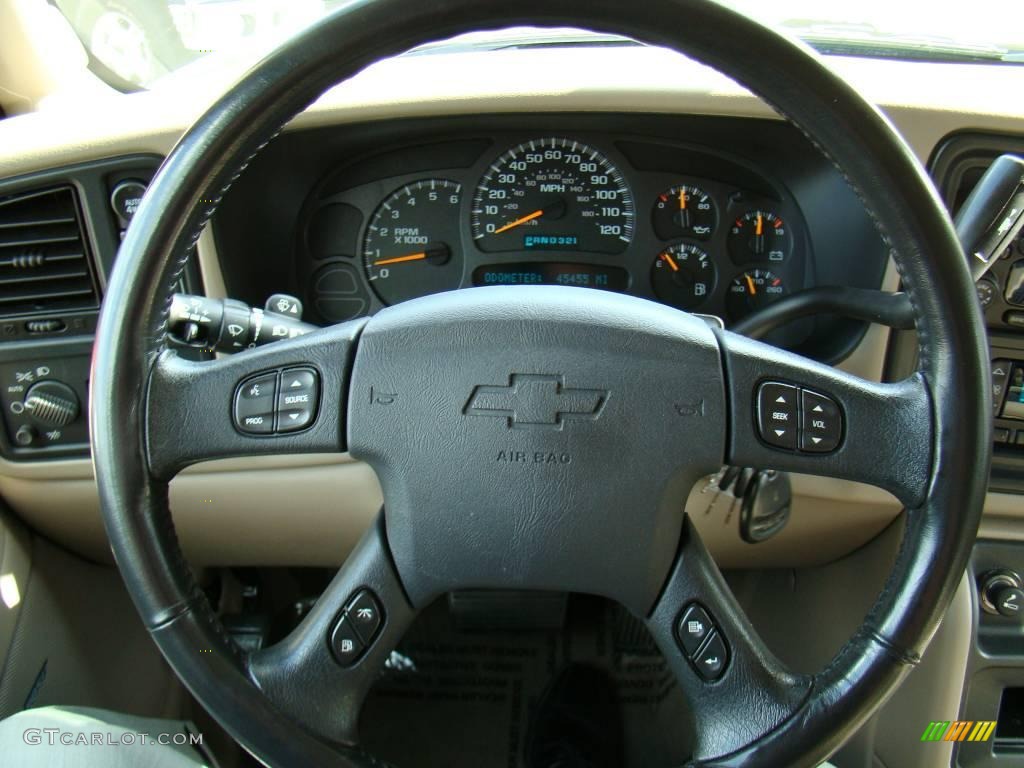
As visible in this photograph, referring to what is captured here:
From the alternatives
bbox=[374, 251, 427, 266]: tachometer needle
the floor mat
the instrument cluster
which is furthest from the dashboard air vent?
the floor mat

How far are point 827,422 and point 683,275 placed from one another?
0.70m

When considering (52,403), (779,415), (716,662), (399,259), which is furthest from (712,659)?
(52,403)

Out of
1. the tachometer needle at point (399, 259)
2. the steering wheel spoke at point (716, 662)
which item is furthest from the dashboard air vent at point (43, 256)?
the steering wheel spoke at point (716, 662)

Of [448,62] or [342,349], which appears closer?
[342,349]

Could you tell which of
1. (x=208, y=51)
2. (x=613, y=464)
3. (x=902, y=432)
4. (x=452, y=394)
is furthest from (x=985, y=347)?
(x=208, y=51)

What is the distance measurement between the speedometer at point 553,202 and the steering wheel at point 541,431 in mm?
594

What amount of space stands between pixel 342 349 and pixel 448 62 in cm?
70

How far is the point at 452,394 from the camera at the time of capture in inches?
34.3

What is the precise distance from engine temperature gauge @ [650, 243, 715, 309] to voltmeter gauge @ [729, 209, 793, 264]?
0.05 metres

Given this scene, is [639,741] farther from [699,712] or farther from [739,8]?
[739,8]

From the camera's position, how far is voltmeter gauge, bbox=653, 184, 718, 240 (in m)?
1.49

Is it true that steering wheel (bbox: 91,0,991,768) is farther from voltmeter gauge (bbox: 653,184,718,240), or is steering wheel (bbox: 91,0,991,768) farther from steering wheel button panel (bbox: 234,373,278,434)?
voltmeter gauge (bbox: 653,184,718,240)

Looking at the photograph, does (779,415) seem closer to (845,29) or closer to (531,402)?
(531,402)

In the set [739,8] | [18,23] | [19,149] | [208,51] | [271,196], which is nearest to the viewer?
[739,8]
